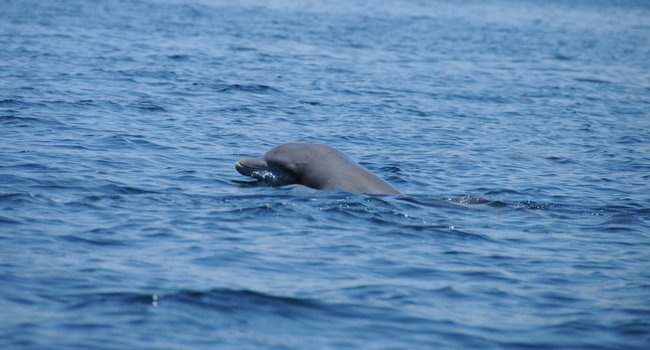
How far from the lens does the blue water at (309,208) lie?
8.56 m

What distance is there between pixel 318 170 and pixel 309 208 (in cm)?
76

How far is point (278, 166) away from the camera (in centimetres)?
1300

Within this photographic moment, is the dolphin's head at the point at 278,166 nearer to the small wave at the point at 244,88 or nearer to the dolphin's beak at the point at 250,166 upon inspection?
the dolphin's beak at the point at 250,166

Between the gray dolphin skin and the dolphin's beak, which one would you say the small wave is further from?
the gray dolphin skin

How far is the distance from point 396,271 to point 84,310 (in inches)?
130

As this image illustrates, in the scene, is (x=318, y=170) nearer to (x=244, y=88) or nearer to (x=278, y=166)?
(x=278, y=166)

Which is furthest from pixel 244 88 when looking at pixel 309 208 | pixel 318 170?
pixel 309 208

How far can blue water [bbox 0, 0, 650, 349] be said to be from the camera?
8562 millimetres

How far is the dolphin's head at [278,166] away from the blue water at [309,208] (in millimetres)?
335

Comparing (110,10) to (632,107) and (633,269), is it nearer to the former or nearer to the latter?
(632,107)

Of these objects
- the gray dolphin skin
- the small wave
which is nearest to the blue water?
the small wave

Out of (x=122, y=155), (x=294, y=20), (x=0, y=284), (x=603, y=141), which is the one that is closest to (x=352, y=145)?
(x=122, y=155)

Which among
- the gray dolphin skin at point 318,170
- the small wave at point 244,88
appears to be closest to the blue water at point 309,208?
the small wave at point 244,88

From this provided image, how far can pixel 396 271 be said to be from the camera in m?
10.1
